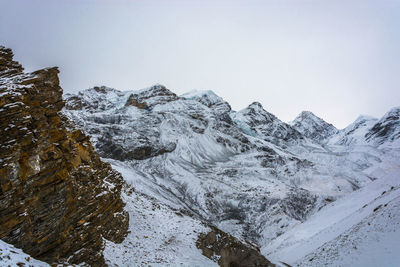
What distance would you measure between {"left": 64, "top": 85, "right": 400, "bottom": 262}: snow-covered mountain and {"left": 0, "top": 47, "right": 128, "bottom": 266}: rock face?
54.3 ft

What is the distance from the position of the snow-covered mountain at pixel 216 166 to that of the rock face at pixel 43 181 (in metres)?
16.6

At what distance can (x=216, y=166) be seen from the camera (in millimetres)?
101000

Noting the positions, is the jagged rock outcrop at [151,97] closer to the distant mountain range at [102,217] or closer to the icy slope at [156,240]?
the distant mountain range at [102,217]

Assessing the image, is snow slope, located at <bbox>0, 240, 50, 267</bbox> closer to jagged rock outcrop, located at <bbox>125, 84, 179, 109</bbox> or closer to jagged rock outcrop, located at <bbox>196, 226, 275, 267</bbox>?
jagged rock outcrop, located at <bbox>196, 226, 275, 267</bbox>

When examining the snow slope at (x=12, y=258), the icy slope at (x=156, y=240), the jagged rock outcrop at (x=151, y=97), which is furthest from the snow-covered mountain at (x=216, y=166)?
the snow slope at (x=12, y=258)

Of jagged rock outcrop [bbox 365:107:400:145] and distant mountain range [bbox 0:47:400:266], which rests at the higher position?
jagged rock outcrop [bbox 365:107:400:145]

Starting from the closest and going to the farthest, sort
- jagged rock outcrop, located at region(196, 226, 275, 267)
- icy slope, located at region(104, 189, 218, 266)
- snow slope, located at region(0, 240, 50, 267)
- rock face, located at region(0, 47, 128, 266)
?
snow slope, located at region(0, 240, 50, 267)
rock face, located at region(0, 47, 128, 266)
icy slope, located at region(104, 189, 218, 266)
jagged rock outcrop, located at region(196, 226, 275, 267)

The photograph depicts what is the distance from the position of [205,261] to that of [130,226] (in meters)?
6.82

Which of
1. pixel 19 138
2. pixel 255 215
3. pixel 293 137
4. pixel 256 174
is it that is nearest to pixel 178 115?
pixel 256 174

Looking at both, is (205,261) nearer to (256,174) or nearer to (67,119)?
(67,119)

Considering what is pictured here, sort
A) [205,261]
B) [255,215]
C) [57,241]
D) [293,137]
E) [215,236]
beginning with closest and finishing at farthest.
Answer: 1. [57,241]
2. [205,261]
3. [215,236]
4. [255,215]
5. [293,137]

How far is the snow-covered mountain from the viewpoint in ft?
197

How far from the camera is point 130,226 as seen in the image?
2083 cm

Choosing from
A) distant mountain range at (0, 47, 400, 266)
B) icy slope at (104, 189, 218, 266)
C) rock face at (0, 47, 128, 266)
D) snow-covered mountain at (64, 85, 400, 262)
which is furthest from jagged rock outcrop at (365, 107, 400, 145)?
rock face at (0, 47, 128, 266)
